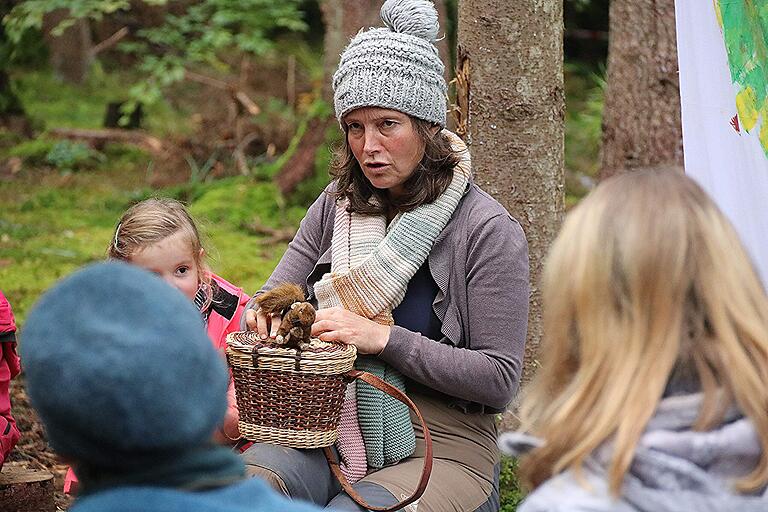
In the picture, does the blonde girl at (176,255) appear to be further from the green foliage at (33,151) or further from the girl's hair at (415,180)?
the green foliage at (33,151)

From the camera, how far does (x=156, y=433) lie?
4.76ft

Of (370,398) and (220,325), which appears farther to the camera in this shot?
(220,325)

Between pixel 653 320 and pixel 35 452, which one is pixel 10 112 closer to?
pixel 35 452

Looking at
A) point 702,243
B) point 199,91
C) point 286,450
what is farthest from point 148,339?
point 199,91

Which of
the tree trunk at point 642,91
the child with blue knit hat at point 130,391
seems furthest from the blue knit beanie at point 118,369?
the tree trunk at point 642,91

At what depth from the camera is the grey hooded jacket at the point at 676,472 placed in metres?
1.71

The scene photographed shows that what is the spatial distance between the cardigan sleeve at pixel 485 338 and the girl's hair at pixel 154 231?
30.6 inches

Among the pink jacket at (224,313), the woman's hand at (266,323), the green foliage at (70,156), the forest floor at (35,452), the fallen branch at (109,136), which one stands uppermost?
the woman's hand at (266,323)

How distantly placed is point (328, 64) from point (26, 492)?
5120 mm

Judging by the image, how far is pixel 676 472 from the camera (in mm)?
1710

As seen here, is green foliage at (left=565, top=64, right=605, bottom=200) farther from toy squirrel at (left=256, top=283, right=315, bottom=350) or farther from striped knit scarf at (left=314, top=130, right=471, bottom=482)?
toy squirrel at (left=256, top=283, right=315, bottom=350)

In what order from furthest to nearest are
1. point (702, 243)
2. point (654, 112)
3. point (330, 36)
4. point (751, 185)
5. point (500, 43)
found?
point (330, 36)
point (654, 112)
point (500, 43)
point (751, 185)
point (702, 243)

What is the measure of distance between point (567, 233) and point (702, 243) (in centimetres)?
23

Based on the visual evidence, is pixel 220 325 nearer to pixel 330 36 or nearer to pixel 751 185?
pixel 751 185
